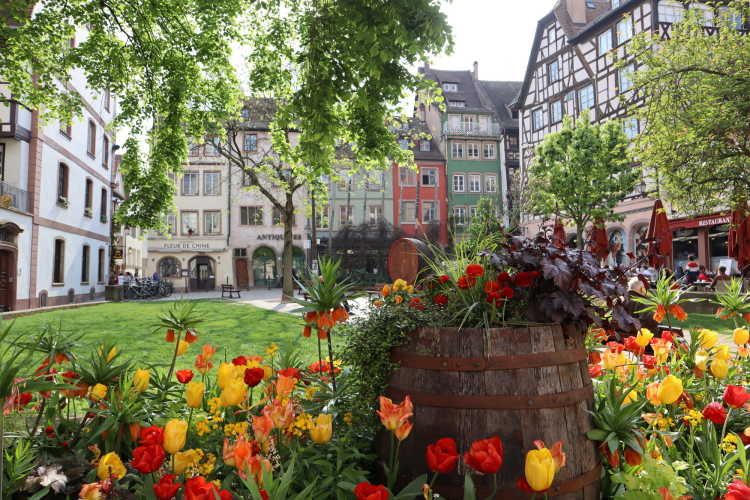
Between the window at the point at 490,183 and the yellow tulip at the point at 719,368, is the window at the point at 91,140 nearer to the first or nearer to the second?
the yellow tulip at the point at 719,368

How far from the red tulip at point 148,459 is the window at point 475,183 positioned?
37.5 metres

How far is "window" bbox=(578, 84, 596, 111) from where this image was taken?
2573cm

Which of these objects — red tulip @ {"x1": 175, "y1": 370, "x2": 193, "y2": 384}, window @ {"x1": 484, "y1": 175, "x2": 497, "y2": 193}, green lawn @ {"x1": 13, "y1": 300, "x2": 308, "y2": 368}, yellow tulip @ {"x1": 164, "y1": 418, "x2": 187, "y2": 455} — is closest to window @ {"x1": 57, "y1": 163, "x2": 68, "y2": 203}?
green lawn @ {"x1": 13, "y1": 300, "x2": 308, "y2": 368}

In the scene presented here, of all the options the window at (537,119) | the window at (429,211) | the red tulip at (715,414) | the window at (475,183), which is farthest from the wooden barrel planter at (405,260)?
the window at (475,183)

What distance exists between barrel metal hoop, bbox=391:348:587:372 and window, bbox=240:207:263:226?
33721 millimetres

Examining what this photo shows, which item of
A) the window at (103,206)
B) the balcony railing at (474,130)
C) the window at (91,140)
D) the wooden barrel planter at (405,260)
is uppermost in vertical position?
the balcony railing at (474,130)

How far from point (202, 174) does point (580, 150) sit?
2458 centimetres

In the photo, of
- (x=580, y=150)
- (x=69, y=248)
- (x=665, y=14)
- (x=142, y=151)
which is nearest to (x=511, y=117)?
(x=665, y=14)

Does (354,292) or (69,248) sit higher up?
(69,248)

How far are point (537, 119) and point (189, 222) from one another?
23102 millimetres

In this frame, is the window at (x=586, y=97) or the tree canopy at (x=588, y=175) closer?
the tree canopy at (x=588, y=175)

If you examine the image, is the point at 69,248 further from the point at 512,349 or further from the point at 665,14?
the point at 665,14

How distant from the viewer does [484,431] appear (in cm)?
184

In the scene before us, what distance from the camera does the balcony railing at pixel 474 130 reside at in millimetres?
38312
